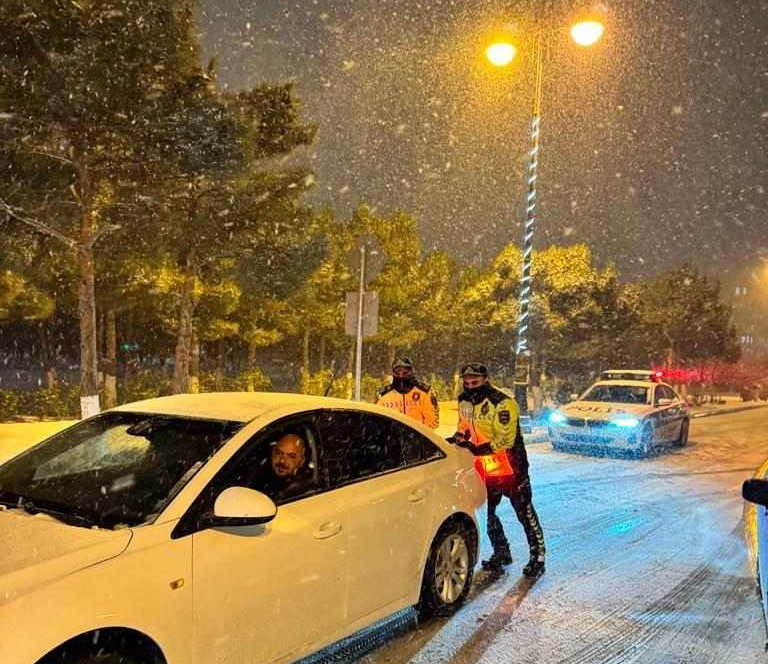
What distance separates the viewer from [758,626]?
459 centimetres

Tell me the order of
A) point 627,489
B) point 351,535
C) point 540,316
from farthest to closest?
point 540,316 < point 627,489 < point 351,535

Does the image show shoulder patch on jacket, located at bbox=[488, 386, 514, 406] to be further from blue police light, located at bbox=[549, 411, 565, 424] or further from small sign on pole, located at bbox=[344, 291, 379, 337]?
blue police light, located at bbox=[549, 411, 565, 424]

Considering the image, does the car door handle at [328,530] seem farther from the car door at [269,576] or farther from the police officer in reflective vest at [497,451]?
the police officer in reflective vest at [497,451]

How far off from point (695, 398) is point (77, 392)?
88.1 ft

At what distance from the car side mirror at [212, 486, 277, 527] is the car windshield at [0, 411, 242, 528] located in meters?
0.24

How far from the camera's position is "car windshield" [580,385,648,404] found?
13352 millimetres

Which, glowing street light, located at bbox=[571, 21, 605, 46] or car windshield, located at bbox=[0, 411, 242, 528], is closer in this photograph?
car windshield, located at bbox=[0, 411, 242, 528]

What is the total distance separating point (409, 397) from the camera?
7.11m

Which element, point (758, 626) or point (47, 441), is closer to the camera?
point (47, 441)

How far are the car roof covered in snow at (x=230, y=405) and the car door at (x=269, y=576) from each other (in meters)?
0.18

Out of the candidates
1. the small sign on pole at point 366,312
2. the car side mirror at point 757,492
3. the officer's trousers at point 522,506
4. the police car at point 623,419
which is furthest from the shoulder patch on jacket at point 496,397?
the police car at point 623,419

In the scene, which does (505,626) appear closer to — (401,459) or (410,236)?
(401,459)

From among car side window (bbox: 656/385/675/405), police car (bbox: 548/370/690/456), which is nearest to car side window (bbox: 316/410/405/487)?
police car (bbox: 548/370/690/456)

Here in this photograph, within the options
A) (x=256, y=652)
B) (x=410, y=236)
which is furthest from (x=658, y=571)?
(x=410, y=236)
